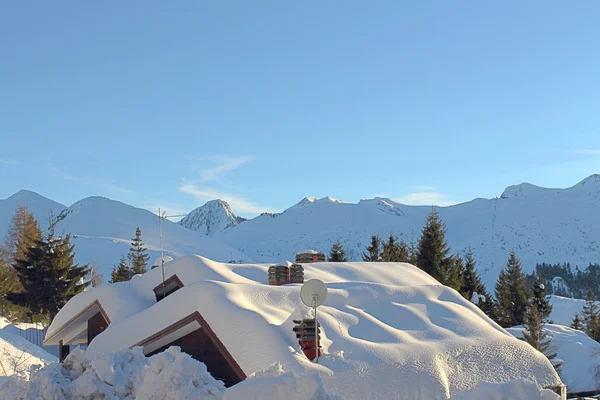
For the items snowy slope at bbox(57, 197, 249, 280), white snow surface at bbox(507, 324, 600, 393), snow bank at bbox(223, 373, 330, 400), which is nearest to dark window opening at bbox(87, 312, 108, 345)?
snow bank at bbox(223, 373, 330, 400)

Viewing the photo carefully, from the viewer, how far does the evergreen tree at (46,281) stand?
33.8 m

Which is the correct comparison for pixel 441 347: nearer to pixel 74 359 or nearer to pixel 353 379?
pixel 353 379

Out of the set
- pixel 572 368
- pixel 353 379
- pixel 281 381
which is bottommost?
pixel 572 368

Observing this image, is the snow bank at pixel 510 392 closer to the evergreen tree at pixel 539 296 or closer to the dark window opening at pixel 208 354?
the dark window opening at pixel 208 354

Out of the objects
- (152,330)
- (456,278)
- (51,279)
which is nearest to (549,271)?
(456,278)

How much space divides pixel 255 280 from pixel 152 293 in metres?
3.74

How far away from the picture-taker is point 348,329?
52.7 feet

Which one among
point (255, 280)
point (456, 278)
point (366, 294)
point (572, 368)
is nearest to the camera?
point (366, 294)

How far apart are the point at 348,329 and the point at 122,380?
21.2ft

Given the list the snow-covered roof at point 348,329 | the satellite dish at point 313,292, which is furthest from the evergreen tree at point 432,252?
the satellite dish at point 313,292

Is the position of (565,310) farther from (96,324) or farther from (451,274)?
(96,324)

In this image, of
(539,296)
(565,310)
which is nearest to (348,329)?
(539,296)

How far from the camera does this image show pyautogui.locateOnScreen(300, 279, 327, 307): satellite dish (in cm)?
1462

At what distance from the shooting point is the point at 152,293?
21375 millimetres
